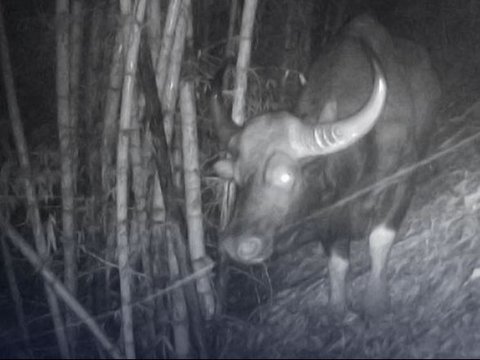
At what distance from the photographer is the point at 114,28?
78.0 inches

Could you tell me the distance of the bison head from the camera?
1786 mm

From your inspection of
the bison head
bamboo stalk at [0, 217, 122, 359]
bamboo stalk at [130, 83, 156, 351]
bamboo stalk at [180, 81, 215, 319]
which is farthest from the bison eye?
bamboo stalk at [0, 217, 122, 359]

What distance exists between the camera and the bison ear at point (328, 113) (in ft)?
5.98

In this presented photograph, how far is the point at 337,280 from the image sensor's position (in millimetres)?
1938

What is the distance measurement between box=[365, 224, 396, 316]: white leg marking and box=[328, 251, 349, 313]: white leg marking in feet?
0.22

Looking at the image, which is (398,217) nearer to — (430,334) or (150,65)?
(430,334)

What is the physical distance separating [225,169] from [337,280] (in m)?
0.41

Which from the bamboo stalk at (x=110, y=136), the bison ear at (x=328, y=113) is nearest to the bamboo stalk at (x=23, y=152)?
the bamboo stalk at (x=110, y=136)

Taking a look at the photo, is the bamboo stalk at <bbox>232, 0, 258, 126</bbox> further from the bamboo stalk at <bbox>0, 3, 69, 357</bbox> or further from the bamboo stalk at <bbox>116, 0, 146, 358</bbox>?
the bamboo stalk at <bbox>0, 3, 69, 357</bbox>

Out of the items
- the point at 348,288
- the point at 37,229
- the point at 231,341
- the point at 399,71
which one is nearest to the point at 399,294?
the point at 348,288

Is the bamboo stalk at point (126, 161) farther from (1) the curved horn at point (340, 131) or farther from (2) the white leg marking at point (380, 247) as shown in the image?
(2) the white leg marking at point (380, 247)

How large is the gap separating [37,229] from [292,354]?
0.76 meters

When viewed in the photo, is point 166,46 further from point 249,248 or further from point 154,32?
point 249,248

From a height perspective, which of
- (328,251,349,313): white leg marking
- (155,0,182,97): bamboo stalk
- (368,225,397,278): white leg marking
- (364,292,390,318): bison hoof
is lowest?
(364,292,390,318): bison hoof
